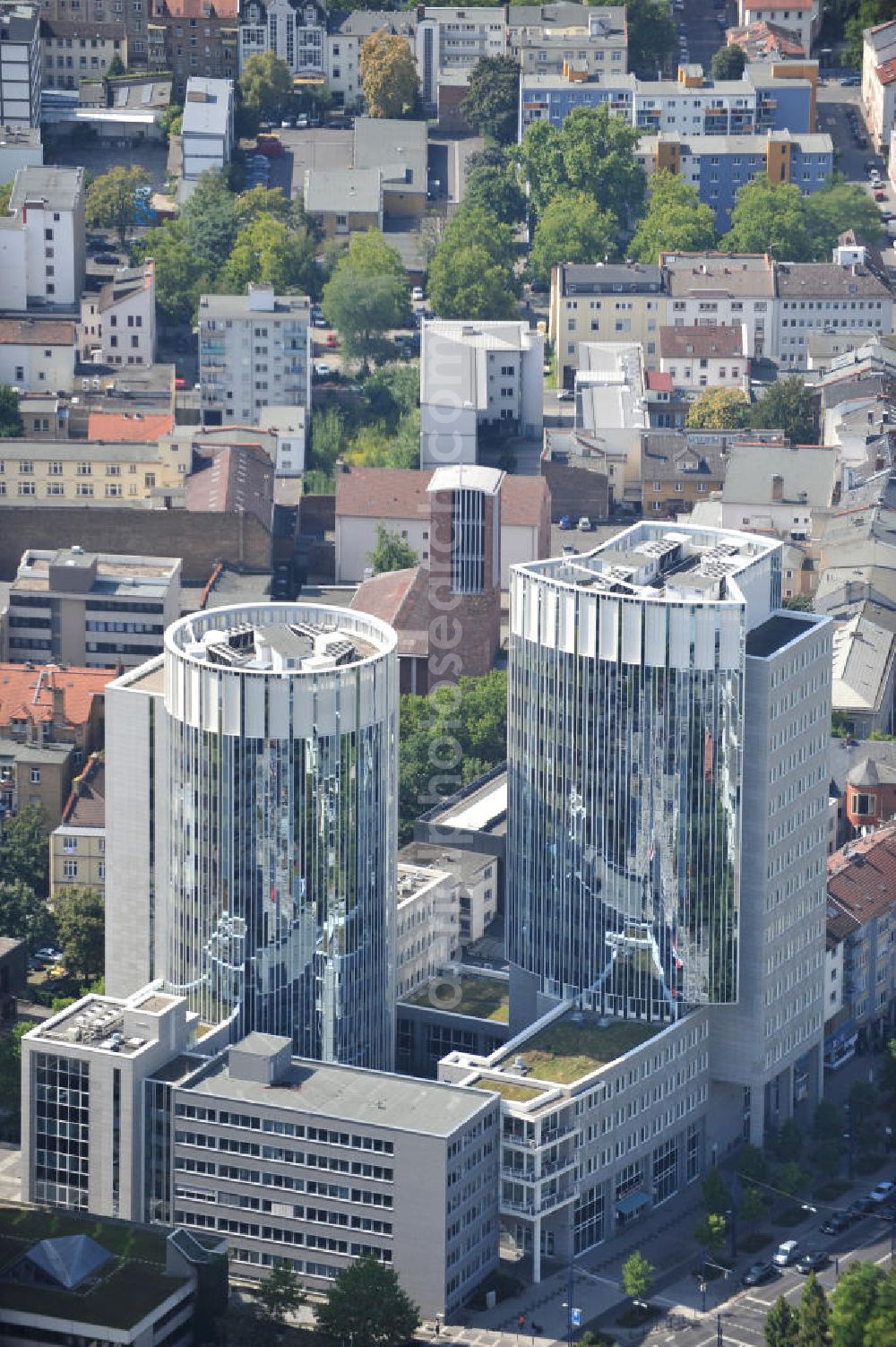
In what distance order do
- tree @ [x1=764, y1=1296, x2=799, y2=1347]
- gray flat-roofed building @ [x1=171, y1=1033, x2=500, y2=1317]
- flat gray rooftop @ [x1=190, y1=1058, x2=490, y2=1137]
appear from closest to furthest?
tree @ [x1=764, y1=1296, x2=799, y2=1347] → gray flat-roofed building @ [x1=171, y1=1033, x2=500, y2=1317] → flat gray rooftop @ [x1=190, y1=1058, x2=490, y2=1137]

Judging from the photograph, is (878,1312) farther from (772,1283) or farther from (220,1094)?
(220,1094)

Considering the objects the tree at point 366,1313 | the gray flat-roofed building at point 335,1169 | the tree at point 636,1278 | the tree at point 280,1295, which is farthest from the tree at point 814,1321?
the tree at point 280,1295

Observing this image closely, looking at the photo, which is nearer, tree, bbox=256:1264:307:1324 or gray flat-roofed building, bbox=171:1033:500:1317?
tree, bbox=256:1264:307:1324

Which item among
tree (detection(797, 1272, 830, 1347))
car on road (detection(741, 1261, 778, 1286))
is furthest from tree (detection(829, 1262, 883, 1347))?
car on road (detection(741, 1261, 778, 1286))

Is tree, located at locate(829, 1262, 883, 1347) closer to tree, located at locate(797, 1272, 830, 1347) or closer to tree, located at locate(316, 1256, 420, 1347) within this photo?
tree, located at locate(797, 1272, 830, 1347)

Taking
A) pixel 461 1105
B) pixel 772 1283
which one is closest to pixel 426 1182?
pixel 461 1105

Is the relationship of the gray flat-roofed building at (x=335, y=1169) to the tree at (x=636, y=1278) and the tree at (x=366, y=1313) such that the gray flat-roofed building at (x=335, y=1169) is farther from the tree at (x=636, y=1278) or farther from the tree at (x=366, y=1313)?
the tree at (x=636, y=1278)

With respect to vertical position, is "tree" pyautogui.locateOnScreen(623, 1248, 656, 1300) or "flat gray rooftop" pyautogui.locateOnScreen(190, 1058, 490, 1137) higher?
"flat gray rooftop" pyautogui.locateOnScreen(190, 1058, 490, 1137)
